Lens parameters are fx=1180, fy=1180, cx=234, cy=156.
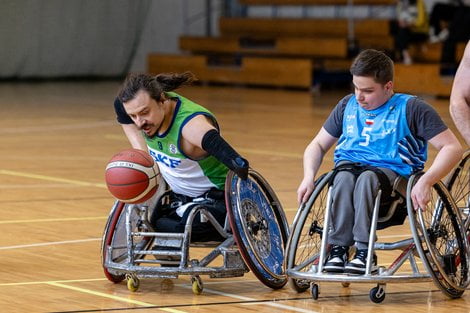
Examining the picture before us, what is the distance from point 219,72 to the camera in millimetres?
21859

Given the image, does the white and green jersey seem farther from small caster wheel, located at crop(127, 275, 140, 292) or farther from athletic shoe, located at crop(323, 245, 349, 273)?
athletic shoe, located at crop(323, 245, 349, 273)

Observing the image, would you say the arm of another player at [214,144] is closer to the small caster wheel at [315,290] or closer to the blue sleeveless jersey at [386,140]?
the blue sleeveless jersey at [386,140]

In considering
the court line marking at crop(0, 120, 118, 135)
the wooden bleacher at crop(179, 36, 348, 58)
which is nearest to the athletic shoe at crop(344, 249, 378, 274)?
the court line marking at crop(0, 120, 118, 135)

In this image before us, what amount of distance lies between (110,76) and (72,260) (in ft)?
55.8

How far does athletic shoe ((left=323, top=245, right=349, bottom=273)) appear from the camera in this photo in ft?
16.1

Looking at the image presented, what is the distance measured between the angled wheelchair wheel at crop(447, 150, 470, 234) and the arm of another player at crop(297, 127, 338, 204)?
79cm

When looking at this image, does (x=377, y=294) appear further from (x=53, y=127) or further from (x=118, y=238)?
(x=53, y=127)

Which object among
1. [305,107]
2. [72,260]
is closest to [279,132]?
[305,107]

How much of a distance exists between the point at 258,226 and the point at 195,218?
29 centimetres

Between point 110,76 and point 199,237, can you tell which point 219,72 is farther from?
point 199,237

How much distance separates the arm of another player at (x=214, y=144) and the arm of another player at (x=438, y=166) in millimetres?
770

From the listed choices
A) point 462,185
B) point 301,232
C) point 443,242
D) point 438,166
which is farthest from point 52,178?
point 438,166

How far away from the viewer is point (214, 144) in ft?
16.9

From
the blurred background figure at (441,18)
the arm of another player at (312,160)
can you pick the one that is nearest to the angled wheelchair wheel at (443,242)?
the arm of another player at (312,160)
